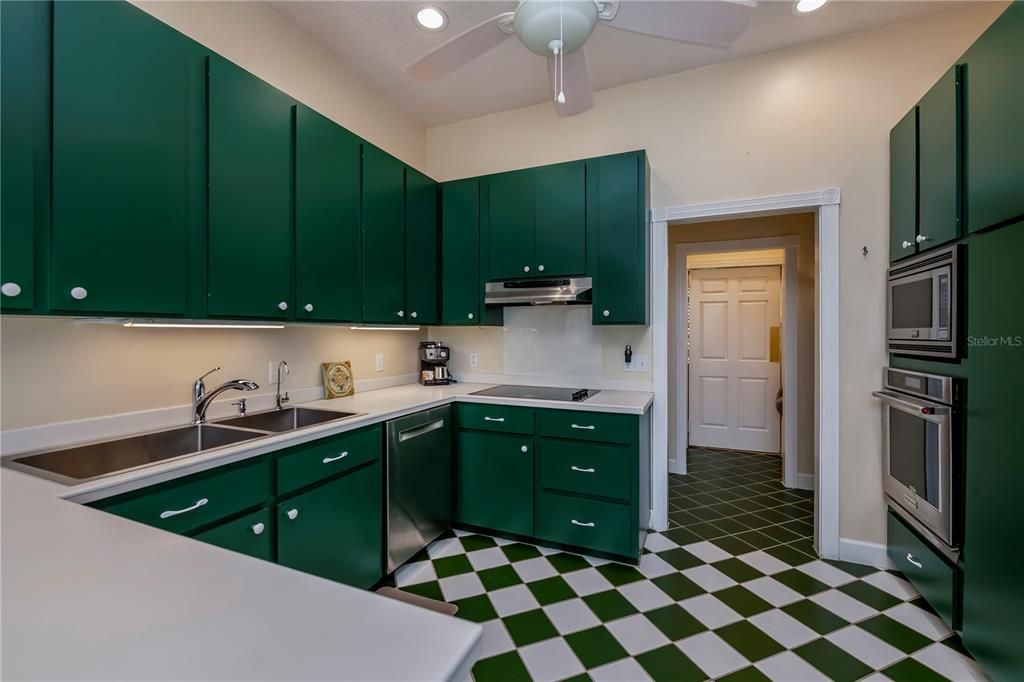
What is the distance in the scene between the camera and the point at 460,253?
10.2ft

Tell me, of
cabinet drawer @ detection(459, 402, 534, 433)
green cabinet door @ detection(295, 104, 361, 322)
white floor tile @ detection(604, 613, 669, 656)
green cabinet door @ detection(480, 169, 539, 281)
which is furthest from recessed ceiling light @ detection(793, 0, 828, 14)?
white floor tile @ detection(604, 613, 669, 656)

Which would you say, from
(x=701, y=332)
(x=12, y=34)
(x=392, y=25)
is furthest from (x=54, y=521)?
(x=701, y=332)

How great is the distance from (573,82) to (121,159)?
1.67m

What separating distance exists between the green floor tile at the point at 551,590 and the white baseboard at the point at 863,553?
1.63 m

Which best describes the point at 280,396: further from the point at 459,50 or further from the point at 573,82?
the point at 573,82

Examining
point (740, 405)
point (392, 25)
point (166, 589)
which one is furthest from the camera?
point (740, 405)

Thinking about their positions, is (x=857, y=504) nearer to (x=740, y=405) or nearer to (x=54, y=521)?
(x=740, y=405)

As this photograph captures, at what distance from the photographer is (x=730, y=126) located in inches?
110

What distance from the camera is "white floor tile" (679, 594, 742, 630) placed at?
6.41 feet

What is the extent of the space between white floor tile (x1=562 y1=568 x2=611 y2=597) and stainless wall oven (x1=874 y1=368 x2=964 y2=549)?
1.49m

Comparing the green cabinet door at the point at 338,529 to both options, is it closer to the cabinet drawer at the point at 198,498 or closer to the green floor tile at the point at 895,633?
the cabinet drawer at the point at 198,498

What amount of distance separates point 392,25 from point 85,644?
2.86m

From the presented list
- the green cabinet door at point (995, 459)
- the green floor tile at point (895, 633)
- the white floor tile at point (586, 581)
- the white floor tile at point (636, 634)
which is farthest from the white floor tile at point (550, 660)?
the green cabinet door at point (995, 459)

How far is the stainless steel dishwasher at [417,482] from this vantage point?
2.27 metres
